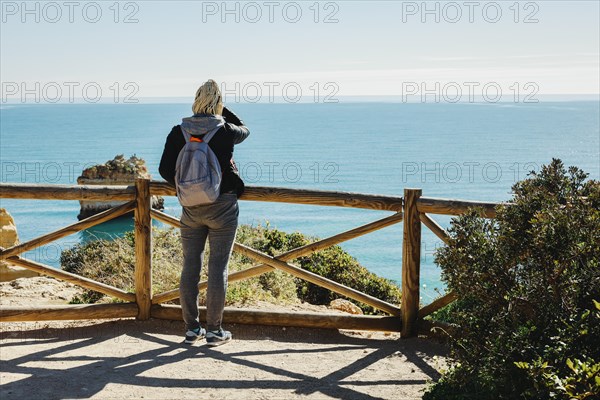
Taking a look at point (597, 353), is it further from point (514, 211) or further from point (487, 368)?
point (514, 211)

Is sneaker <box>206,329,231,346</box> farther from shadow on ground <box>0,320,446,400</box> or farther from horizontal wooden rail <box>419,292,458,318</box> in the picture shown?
horizontal wooden rail <box>419,292,458,318</box>

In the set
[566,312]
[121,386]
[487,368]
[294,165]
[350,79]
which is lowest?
[121,386]

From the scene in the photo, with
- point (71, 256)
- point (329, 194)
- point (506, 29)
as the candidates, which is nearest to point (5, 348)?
point (329, 194)

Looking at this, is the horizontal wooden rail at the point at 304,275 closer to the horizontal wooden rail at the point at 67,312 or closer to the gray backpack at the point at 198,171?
the horizontal wooden rail at the point at 67,312

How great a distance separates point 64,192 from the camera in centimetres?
648

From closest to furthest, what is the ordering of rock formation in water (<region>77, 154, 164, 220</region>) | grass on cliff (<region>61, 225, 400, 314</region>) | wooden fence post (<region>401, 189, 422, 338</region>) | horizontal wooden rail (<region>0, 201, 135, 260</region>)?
wooden fence post (<region>401, 189, 422, 338</region>)
horizontal wooden rail (<region>0, 201, 135, 260</region>)
grass on cliff (<region>61, 225, 400, 314</region>)
rock formation in water (<region>77, 154, 164, 220</region>)

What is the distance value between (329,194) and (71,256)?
1022 centimetres

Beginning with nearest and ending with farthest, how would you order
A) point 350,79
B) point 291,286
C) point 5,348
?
point 5,348, point 291,286, point 350,79

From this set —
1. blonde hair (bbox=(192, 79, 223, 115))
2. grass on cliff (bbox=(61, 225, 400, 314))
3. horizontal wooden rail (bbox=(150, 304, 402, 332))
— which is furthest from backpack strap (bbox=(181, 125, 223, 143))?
grass on cliff (bbox=(61, 225, 400, 314))

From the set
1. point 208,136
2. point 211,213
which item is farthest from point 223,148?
point 211,213

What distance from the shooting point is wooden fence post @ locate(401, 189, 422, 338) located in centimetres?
625

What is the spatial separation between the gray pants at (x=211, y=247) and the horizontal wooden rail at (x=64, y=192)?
94cm

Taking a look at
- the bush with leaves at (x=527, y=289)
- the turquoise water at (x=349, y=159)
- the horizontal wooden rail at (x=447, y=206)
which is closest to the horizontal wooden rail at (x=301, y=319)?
the horizontal wooden rail at (x=447, y=206)

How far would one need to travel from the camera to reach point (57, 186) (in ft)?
21.4
